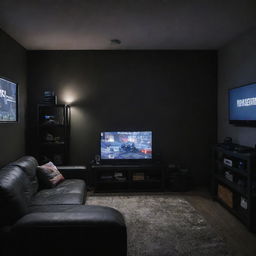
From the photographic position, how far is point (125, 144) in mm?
4883

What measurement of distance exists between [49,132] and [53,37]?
1.81m

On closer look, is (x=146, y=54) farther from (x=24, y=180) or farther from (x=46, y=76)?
(x=24, y=180)

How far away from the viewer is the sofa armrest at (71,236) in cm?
194

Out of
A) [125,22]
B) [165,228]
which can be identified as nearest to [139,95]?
[125,22]

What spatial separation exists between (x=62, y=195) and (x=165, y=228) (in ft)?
4.37

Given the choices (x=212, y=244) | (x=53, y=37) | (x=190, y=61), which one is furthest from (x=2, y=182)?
(x=190, y=61)

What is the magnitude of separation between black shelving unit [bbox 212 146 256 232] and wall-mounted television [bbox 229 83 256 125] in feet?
1.74

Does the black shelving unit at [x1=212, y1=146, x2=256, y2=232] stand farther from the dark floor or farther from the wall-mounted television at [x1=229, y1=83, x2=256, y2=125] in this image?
the wall-mounted television at [x1=229, y1=83, x2=256, y2=125]

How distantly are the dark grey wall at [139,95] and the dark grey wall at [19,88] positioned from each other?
0.34 meters

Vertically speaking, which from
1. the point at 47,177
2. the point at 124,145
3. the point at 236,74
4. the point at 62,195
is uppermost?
the point at 236,74

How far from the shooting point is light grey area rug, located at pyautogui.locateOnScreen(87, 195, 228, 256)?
8.49ft

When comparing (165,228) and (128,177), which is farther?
(128,177)

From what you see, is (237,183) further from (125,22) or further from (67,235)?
(125,22)

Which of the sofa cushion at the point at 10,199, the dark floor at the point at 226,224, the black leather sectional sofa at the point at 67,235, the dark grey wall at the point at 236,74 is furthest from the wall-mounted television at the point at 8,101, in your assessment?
the dark grey wall at the point at 236,74
